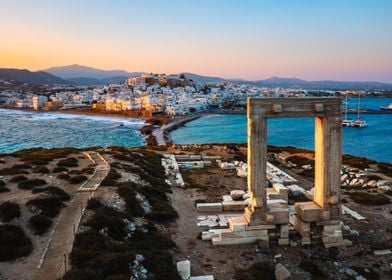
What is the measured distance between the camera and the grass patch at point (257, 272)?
12750 mm

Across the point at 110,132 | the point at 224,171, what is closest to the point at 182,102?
the point at 110,132

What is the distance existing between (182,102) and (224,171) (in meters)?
105

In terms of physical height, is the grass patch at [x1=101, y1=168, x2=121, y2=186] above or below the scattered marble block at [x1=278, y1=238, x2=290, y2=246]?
above

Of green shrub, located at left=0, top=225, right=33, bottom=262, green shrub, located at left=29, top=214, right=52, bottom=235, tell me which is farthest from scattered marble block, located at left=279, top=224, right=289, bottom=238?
green shrub, located at left=0, top=225, right=33, bottom=262

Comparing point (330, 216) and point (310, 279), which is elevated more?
point (330, 216)

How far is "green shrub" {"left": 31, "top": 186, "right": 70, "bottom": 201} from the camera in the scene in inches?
696

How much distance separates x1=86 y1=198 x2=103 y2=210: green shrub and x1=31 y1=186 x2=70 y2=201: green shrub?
1485mm

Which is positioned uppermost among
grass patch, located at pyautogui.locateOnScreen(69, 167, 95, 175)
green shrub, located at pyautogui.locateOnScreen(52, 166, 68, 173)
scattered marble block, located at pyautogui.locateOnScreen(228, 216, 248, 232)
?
green shrub, located at pyautogui.locateOnScreen(52, 166, 68, 173)

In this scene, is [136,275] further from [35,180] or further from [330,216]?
[35,180]

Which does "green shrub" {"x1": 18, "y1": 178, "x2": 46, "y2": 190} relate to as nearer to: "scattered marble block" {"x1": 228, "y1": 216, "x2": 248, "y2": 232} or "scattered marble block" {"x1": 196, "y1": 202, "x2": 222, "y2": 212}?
"scattered marble block" {"x1": 196, "y1": 202, "x2": 222, "y2": 212}

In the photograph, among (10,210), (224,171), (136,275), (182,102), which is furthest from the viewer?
(182,102)

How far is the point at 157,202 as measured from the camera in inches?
794

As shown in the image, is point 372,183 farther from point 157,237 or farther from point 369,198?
point 157,237

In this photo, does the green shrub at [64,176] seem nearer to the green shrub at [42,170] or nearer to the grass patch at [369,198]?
the green shrub at [42,170]
